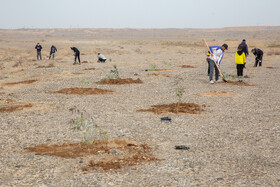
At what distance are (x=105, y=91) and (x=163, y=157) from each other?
27.6 feet

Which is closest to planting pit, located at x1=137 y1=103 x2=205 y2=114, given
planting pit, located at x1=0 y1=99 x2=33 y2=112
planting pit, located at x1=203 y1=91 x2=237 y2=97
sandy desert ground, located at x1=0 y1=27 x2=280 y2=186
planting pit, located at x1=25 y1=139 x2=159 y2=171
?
sandy desert ground, located at x1=0 y1=27 x2=280 y2=186

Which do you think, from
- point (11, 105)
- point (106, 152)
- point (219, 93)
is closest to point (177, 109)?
point (219, 93)

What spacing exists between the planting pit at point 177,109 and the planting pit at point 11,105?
3723mm

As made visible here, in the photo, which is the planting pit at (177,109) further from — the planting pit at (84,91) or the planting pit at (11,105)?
the planting pit at (11,105)

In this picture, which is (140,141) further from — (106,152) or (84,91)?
(84,91)

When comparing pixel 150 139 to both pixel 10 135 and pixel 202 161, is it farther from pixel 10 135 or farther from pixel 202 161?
pixel 10 135

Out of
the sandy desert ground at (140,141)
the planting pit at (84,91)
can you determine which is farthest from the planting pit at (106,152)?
the planting pit at (84,91)

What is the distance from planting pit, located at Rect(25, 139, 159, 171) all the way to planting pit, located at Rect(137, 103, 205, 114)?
3313mm

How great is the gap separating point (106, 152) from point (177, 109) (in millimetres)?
4299

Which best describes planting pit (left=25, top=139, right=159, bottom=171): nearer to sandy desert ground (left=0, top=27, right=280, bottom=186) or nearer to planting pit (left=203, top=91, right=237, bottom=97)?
sandy desert ground (left=0, top=27, right=280, bottom=186)

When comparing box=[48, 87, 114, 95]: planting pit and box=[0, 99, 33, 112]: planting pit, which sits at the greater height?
box=[48, 87, 114, 95]: planting pit

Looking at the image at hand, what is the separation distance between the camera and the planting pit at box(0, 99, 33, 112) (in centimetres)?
1102

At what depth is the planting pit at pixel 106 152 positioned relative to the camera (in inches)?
245

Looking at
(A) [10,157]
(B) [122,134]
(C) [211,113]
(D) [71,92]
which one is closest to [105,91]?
(D) [71,92]
